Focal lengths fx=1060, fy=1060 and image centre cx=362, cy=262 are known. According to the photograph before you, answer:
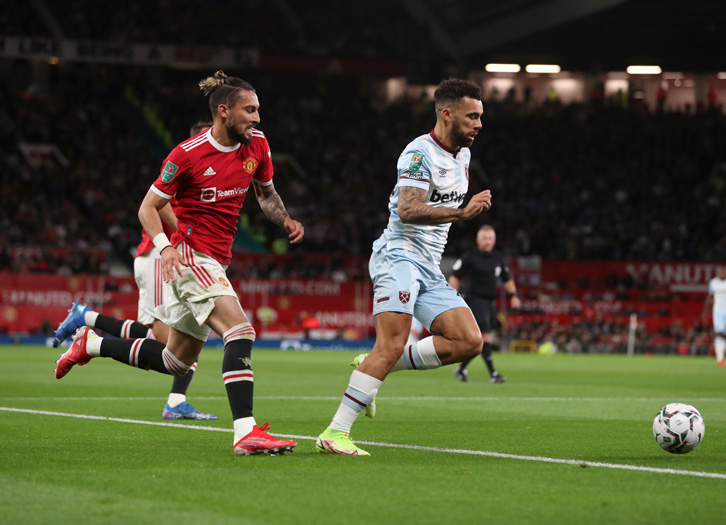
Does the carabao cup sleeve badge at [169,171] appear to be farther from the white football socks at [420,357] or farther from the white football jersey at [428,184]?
the white football socks at [420,357]

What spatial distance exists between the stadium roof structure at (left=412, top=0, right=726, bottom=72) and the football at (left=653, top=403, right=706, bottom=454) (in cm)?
3563

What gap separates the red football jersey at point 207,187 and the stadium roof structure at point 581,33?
35533 mm

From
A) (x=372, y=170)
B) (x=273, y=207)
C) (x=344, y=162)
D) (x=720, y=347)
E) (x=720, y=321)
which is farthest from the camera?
(x=344, y=162)

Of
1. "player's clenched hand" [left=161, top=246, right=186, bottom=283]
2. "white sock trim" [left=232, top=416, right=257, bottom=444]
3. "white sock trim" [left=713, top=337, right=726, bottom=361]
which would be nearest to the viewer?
"white sock trim" [left=232, top=416, right=257, bottom=444]

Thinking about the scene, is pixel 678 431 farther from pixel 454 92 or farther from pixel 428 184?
pixel 454 92

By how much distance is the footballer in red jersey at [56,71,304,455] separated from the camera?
6.77 m

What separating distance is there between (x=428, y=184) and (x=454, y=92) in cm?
69

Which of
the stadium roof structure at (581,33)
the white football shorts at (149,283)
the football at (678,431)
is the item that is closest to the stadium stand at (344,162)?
the stadium roof structure at (581,33)

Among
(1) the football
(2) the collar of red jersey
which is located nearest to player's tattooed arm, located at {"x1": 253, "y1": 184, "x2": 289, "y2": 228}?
(2) the collar of red jersey

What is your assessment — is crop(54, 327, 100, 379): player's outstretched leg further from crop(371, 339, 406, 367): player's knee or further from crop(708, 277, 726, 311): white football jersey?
crop(708, 277, 726, 311): white football jersey

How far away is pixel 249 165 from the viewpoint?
7.27 metres

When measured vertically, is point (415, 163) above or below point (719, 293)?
above

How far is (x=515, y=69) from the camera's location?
5069cm

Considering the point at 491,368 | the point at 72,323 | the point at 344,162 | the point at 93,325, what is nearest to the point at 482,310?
the point at 491,368
